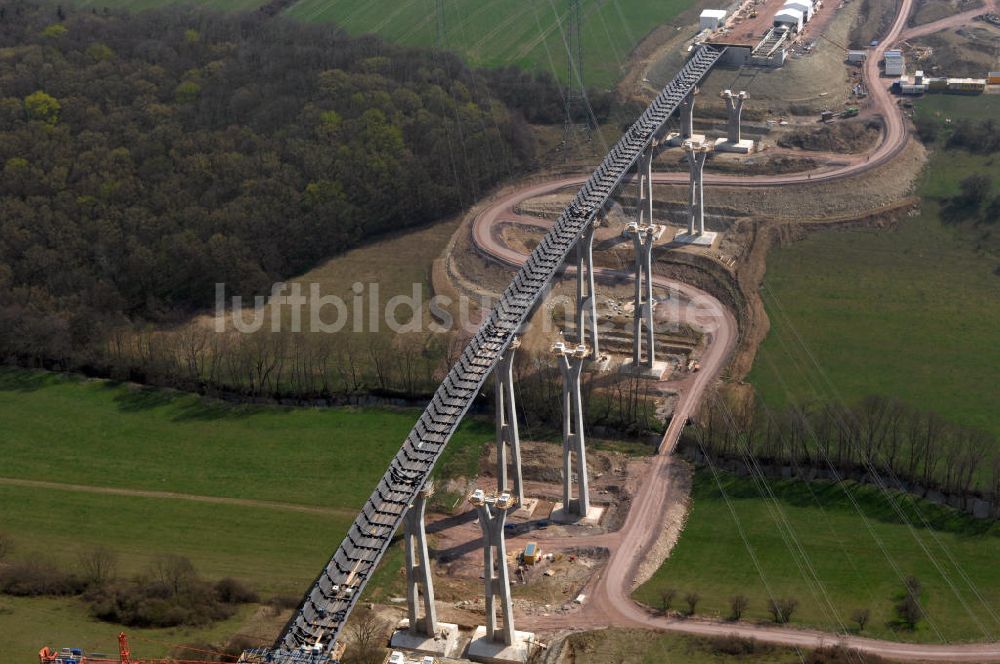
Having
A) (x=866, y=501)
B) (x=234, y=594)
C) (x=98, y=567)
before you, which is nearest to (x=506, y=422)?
(x=234, y=594)

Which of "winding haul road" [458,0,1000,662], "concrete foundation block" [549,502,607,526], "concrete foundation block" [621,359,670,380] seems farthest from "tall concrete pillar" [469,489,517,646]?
"concrete foundation block" [621,359,670,380]

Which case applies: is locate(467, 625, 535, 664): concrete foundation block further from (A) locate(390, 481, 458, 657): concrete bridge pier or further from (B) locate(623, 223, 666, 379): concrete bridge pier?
(B) locate(623, 223, 666, 379): concrete bridge pier

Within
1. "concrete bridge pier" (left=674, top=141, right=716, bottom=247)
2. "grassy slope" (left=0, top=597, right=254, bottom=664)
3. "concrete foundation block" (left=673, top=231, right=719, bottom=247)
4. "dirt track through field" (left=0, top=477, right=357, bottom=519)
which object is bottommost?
"dirt track through field" (left=0, top=477, right=357, bottom=519)

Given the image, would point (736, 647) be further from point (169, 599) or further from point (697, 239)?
point (697, 239)

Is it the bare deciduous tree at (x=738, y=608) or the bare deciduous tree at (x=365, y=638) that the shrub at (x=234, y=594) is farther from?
the bare deciduous tree at (x=738, y=608)

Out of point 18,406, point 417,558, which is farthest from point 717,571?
point 18,406
